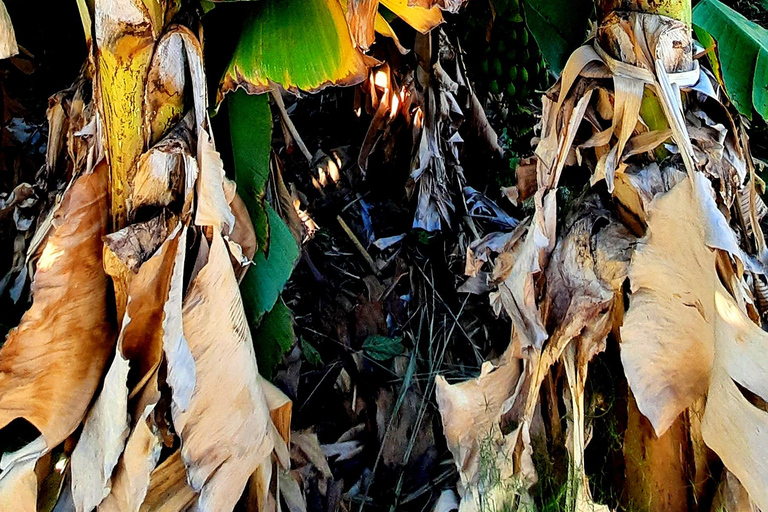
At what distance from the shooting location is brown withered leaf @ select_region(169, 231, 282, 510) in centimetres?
45

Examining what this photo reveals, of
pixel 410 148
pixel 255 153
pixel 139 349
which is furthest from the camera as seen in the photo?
pixel 410 148

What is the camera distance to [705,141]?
1.62ft

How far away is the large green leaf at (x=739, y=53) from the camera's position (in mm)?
629

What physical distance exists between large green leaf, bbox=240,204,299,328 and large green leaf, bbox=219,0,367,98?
158mm

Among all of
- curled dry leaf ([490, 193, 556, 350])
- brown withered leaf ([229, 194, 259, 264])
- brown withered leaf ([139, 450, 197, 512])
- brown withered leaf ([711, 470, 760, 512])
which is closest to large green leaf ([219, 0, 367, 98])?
brown withered leaf ([229, 194, 259, 264])

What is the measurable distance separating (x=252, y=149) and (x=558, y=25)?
35 centimetres

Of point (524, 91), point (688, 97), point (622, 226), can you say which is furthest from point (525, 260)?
point (524, 91)

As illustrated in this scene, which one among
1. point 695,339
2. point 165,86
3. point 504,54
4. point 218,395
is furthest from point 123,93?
point 504,54

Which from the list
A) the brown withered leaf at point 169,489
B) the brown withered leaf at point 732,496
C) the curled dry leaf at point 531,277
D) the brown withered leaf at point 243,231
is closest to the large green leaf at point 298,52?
the brown withered leaf at point 243,231

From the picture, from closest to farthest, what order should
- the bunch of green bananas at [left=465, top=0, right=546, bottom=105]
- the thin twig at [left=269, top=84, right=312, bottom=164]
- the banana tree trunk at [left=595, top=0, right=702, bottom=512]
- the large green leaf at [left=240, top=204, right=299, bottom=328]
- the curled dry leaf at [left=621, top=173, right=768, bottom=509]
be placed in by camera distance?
the curled dry leaf at [left=621, top=173, right=768, bottom=509] → the banana tree trunk at [left=595, top=0, right=702, bottom=512] → the large green leaf at [left=240, top=204, right=299, bottom=328] → the thin twig at [left=269, top=84, right=312, bottom=164] → the bunch of green bananas at [left=465, top=0, right=546, bottom=105]

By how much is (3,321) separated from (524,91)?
917mm

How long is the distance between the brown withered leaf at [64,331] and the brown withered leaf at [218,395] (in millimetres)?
97

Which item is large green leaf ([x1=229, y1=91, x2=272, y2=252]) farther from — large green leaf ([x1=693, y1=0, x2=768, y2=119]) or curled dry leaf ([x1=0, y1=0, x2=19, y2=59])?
large green leaf ([x1=693, y1=0, x2=768, y2=119])

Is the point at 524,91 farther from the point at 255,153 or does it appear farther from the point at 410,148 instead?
the point at 255,153
